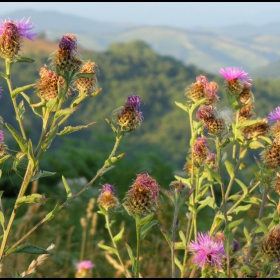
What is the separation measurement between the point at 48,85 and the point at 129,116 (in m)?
0.22

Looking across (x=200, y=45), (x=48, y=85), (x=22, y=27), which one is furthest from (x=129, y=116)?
(x=200, y=45)

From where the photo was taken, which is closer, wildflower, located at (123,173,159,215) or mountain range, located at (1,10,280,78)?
wildflower, located at (123,173,159,215)

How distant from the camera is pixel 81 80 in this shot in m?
1.23

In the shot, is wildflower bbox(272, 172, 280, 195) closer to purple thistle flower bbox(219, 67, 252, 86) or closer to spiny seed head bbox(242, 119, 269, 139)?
spiny seed head bbox(242, 119, 269, 139)

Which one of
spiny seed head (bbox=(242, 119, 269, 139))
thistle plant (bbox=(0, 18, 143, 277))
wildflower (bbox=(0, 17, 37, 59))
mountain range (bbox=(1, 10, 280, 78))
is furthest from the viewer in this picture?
mountain range (bbox=(1, 10, 280, 78))

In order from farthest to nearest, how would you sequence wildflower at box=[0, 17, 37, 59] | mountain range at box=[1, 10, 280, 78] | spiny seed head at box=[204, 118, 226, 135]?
mountain range at box=[1, 10, 280, 78] < spiny seed head at box=[204, 118, 226, 135] < wildflower at box=[0, 17, 37, 59]

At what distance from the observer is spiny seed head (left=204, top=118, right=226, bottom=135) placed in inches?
53.6

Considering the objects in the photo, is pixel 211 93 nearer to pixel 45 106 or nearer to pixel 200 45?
pixel 45 106

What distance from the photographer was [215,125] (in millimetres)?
1362

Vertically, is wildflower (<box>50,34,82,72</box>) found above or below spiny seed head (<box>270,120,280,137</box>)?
above

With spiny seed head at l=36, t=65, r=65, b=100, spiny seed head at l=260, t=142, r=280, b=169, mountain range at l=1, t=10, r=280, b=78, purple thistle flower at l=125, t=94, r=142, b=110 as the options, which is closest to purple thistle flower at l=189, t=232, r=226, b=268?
spiny seed head at l=260, t=142, r=280, b=169

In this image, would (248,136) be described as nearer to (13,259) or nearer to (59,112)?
(59,112)

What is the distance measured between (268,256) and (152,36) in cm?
13895

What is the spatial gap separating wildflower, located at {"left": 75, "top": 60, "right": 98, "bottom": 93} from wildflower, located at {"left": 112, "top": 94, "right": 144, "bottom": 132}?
0.09 m
